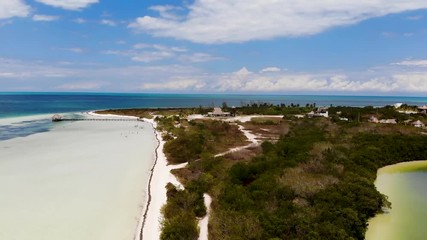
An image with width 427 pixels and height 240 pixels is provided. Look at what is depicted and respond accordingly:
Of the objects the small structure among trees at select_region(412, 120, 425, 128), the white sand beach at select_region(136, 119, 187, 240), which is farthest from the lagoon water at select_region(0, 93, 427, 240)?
the small structure among trees at select_region(412, 120, 425, 128)

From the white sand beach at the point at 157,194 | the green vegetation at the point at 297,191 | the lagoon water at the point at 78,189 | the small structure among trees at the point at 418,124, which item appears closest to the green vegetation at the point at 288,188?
the green vegetation at the point at 297,191

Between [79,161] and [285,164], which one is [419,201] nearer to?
[285,164]

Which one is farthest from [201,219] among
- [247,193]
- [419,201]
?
[419,201]

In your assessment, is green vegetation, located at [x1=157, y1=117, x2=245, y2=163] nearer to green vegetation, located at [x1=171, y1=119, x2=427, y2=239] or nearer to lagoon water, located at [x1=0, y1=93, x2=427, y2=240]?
lagoon water, located at [x1=0, y1=93, x2=427, y2=240]

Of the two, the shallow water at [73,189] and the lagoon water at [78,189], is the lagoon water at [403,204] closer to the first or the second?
the lagoon water at [78,189]

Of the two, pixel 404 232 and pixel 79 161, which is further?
pixel 79 161

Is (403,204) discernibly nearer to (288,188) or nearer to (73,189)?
(288,188)
